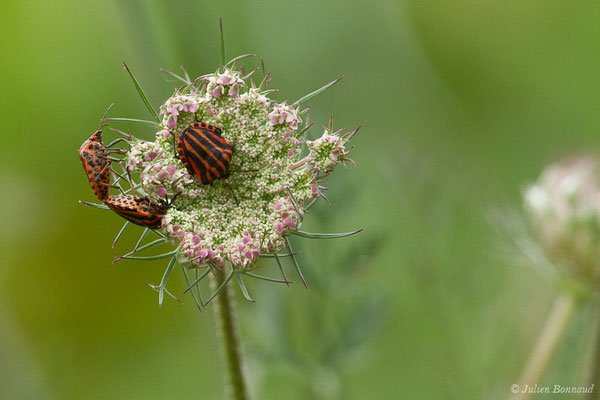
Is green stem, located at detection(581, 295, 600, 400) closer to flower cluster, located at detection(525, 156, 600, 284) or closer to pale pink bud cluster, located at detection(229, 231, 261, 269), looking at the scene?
flower cluster, located at detection(525, 156, 600, 284)

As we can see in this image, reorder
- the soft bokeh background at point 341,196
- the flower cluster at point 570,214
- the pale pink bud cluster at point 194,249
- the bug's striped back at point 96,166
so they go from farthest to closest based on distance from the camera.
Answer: the soft bokeh background at point 341,196 → the flower cluster at point 570,214 → the bug's striped back at point 96,166 → the pale pink bud cluster at point 194,249

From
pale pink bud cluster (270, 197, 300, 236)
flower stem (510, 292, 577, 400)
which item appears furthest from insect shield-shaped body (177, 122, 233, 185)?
flower stem (510, 292, 577, 400)

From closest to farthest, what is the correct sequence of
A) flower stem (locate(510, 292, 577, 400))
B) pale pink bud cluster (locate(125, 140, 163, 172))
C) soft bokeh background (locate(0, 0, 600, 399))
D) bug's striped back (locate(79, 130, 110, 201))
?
pale pink bud cluster (locate(125, 140, 163, 172)), bug's striped back (locate(79, 130, 110, 201)), flower stem (locate(510, 292, 577, 400)), soft bokeh background (locate(0, 0, 600, 399))

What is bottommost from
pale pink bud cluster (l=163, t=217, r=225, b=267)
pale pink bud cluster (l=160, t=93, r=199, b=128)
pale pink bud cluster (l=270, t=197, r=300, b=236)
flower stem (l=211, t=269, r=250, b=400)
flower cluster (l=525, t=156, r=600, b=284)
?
flower stem (l=211, t=269, r=250, b=400)

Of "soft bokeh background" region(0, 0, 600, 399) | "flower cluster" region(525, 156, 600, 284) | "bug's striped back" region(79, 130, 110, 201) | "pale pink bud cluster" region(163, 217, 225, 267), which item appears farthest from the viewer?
"soft bokeh background" region(0, 0, 600, 399)

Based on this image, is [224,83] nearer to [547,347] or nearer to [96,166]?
[96,166]

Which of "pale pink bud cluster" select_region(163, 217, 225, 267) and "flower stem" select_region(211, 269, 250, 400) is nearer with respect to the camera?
Answer: "pale pink bud cluster" select_region(163, 217, 225, 267)

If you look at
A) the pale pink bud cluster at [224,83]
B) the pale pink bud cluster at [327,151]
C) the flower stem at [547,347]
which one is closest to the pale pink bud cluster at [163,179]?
the pale pink bud cluster at [224,83]

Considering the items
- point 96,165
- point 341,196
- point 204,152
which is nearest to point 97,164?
point 96,165

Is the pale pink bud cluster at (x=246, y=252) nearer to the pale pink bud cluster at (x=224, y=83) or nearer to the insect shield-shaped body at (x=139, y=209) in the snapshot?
the insect shield-shaped body at (x=139, y=209)
